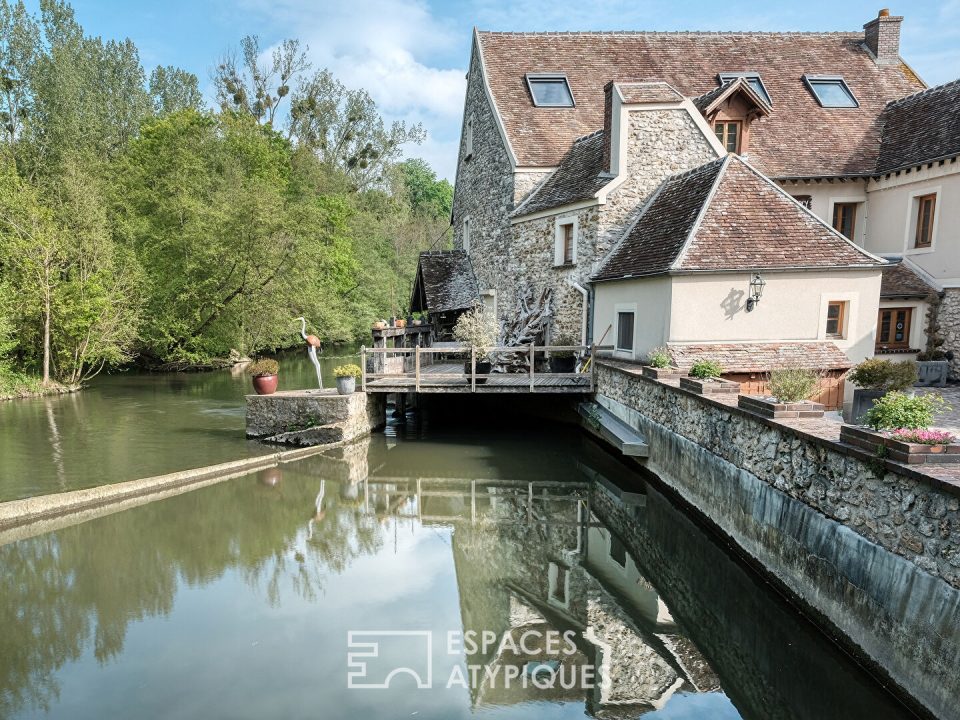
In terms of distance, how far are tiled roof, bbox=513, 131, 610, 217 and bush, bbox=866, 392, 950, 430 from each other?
11025mm

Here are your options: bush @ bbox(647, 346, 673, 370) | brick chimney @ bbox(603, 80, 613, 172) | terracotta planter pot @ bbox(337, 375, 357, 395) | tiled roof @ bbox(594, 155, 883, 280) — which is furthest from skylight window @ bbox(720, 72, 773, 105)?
terracotta planter pot @ bbox(337, 375, 357, 395)

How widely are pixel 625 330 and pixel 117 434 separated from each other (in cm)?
1267

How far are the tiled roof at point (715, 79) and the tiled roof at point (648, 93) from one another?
3.25 metres

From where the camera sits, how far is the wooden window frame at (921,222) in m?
14.5

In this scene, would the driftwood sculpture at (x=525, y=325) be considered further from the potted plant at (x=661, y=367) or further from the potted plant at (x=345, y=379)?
the potted plant at (x=661, y=367)

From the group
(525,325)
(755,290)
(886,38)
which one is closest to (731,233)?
(755,290)

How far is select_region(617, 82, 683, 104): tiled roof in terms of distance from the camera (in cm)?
1498

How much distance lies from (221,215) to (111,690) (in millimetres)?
23072

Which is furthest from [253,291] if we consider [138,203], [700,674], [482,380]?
[700,674]

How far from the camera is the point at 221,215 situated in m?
24.9

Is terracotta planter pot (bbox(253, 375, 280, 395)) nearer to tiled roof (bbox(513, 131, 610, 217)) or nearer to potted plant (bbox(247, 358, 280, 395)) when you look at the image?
potted plant (bbox(247, 358, 280, 395))

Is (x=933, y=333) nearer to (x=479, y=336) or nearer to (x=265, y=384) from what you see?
(x=479, y=336)

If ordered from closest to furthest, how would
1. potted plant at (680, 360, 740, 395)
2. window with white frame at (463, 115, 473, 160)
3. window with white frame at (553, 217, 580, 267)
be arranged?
1. potted plant at (680, 360, 740, 395)
2. window with white frame at (553, 217, 580, 267)
3. window with white frame at (463, 115, 473, 160)

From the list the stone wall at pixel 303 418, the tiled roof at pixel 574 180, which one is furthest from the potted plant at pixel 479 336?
the tiled roof at pixel 574 180
